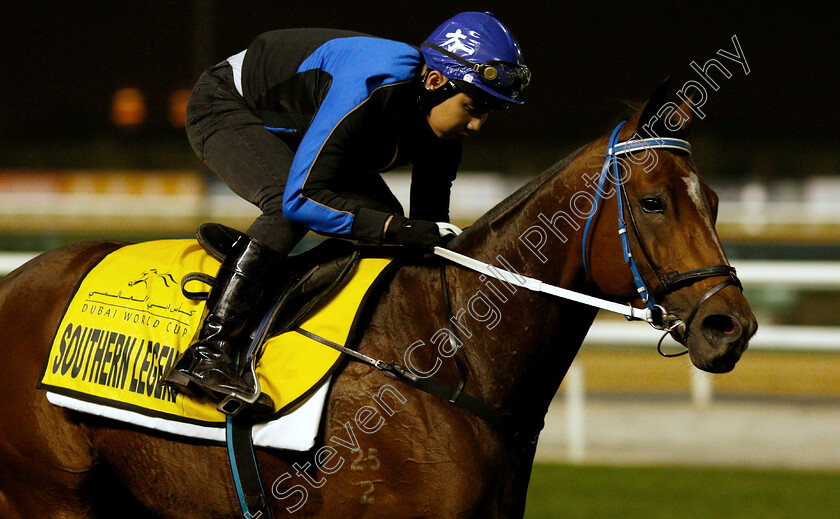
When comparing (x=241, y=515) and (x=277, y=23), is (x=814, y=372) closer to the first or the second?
(x=277, y=23)

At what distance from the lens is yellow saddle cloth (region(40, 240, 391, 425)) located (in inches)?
93.5

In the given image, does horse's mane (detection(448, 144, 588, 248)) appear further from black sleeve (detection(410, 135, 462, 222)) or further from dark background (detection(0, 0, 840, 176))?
dark background (detection(0, 0, 840, 176))

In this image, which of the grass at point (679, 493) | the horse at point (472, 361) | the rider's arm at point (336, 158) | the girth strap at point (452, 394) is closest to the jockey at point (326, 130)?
the rider's arm at point (336, 158)

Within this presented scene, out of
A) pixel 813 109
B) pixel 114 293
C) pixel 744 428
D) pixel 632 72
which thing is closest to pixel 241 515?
pixel 114 293

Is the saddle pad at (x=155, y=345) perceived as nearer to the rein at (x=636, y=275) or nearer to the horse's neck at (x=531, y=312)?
the horse's neck at (x=531, y=312)

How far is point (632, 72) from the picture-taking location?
1491 centimetres

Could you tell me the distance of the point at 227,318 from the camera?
241 cm

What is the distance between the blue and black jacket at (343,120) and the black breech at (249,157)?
0.18ft

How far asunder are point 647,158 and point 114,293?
1559 mm

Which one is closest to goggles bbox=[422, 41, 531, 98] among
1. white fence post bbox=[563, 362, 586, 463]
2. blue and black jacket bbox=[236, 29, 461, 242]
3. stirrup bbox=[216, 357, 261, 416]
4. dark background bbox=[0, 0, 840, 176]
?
blue and black jacket bbox=[236, 29, 461, 242]

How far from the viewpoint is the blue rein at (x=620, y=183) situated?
7.16 ft

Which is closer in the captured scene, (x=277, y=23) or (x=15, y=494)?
(x=15, y=494)

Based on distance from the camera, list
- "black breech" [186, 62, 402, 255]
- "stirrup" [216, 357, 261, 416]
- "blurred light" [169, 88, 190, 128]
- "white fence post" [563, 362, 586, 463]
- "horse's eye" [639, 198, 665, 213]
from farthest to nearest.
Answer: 1. "blurred light" [169, 88, 190, 128]
2. "white fence post" [563, 362, 586, 463]
3. "black breech" [186, 62, 402, 255]
4. "stirrup" [216, 357, 261, 416]
5. "horse's eye" [639, 198, 665, 213]

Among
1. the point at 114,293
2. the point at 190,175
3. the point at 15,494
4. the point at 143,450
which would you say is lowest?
the point at 15,494
